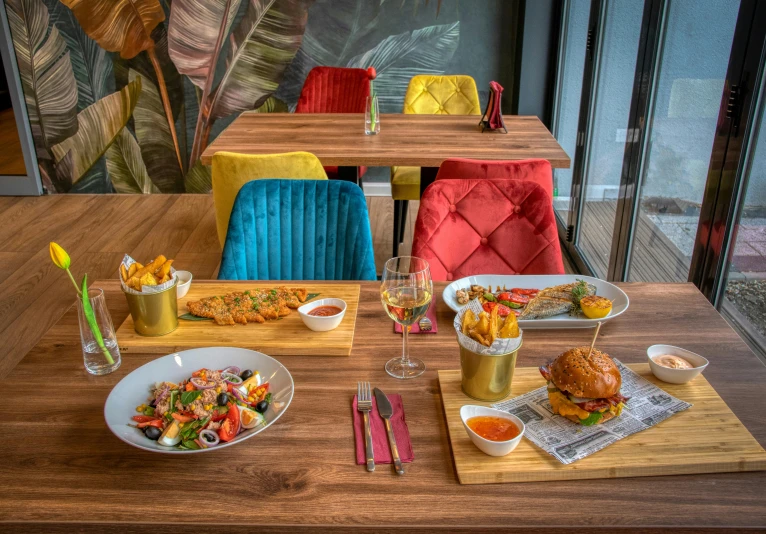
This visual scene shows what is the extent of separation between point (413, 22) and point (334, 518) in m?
4.00

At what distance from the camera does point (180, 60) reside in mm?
4441

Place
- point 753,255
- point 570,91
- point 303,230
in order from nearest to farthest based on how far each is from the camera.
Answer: point 753,255
point 303,230
point 570,91

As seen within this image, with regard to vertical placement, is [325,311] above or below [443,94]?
below

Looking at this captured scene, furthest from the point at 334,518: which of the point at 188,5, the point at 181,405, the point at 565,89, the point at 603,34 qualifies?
the point at 188,5

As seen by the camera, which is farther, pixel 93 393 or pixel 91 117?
pixel 91 117

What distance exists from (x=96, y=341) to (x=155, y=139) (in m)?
3.65

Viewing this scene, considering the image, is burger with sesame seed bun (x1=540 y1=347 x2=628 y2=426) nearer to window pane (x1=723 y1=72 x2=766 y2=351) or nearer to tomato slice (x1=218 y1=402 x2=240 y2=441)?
tomato slice (x1=218 y1=402 x2=240 y2=441)

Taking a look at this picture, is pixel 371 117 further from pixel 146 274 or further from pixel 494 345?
pixel 494 345

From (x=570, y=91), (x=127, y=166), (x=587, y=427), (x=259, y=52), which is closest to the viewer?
(x=587, y=427)

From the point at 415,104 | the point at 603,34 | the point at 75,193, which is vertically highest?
the point at 603,34

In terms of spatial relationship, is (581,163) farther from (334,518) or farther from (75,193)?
(75,193)

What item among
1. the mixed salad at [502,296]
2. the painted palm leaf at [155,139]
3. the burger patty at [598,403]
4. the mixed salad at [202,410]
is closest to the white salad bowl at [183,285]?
the mixed salad at [202,410]

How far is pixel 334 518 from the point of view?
2.99 feet

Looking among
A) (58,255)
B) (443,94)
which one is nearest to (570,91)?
(443,94)
